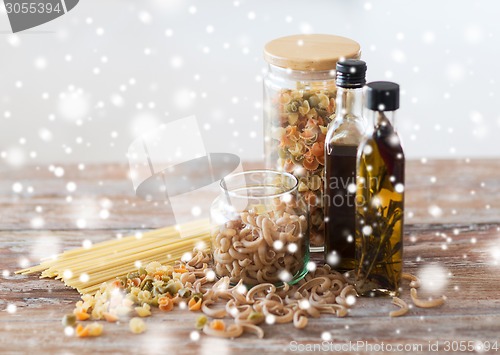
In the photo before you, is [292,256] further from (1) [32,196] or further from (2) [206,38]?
(2) [206,38]

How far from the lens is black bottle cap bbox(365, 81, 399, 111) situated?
3.54 feet

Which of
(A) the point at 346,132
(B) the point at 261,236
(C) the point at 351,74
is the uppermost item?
(C) the point at 351,74

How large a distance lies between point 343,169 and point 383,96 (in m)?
0.18

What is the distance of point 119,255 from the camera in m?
1.34

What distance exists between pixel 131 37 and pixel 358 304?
136 centimetres

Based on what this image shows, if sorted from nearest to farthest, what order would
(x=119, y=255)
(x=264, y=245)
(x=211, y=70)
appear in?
(x=264, y=245)
(x=119, y=255)
(x=211, y=70)

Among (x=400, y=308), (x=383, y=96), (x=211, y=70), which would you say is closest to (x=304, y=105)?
(x=383, y=96)

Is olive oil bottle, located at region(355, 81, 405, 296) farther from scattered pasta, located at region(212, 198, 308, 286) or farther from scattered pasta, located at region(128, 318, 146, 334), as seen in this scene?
scattered pasta, located at region(128, 318, 146, 334)

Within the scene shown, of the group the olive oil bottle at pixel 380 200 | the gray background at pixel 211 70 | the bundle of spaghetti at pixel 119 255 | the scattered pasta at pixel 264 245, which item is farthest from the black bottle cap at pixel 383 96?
the gray background at pixel 211 70

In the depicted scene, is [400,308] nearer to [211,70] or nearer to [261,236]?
[261,236]

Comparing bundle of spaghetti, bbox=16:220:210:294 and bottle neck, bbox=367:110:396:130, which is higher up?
bottle neck, bbox=367:110:396:130

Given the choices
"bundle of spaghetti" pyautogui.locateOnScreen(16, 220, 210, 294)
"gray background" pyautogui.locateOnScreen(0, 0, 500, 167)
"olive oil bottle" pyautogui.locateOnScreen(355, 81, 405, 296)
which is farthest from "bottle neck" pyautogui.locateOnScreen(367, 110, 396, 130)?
"gray background" pyautogui.locateOnScreen(0, 0, 500, 167)

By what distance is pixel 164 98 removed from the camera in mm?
2307

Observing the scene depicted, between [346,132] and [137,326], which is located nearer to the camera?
[137,326]
